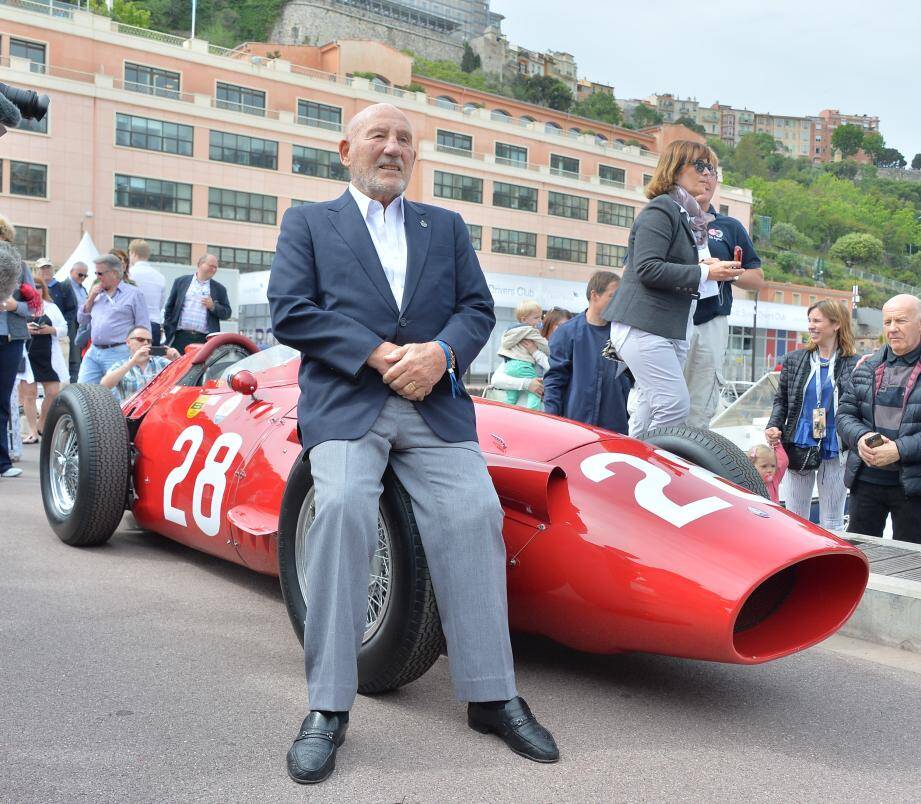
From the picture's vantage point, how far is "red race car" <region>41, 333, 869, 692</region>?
2.98 metres

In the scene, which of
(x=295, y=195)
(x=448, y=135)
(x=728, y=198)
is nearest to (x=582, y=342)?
(x=295, y=195)

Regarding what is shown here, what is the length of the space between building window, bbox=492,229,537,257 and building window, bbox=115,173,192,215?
61.7 ft

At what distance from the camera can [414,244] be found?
3.22 m

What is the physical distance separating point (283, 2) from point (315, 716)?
114 meters

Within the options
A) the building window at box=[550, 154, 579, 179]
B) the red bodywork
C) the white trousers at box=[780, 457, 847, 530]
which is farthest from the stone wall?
the red bodywork

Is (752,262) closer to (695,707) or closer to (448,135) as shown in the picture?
(695,707)

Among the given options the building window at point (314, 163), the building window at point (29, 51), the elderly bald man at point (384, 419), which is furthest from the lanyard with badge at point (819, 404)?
the building window at point (314, 163)

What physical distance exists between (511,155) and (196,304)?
173 ft

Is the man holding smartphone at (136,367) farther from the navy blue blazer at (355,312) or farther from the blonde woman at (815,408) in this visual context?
the navy blue blazer at (355,312)

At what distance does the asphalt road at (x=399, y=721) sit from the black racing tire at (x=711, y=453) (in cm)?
73

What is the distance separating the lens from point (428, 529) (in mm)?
2920

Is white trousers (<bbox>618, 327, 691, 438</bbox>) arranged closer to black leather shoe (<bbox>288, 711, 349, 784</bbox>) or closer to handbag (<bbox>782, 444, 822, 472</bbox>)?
handbag (<bbox>782, 444, 822, 472</bbox>)

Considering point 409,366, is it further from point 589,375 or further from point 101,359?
point 101,359

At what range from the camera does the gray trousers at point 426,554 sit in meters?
2.79
